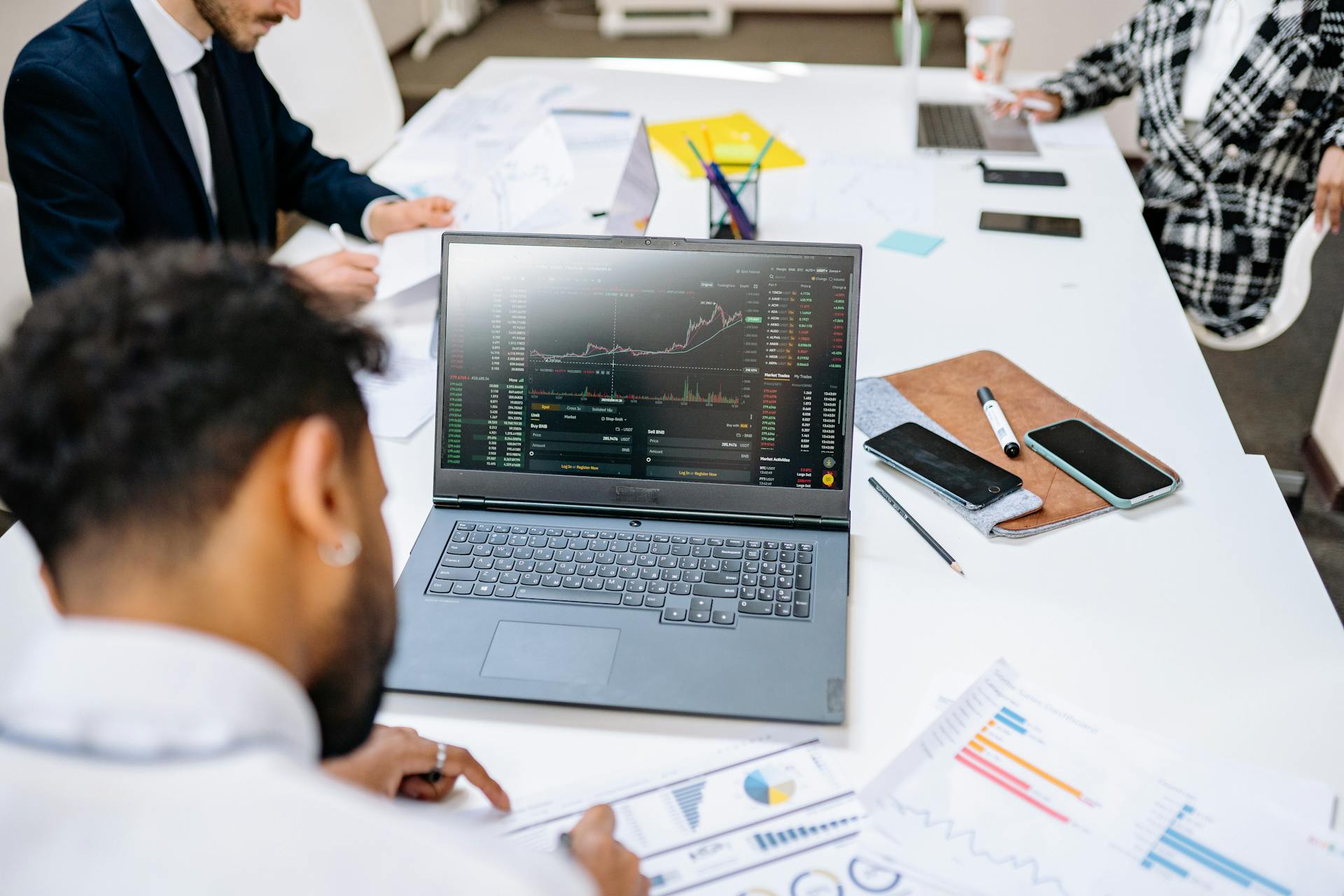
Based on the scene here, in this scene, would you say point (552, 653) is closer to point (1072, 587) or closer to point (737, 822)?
point (737, 822)

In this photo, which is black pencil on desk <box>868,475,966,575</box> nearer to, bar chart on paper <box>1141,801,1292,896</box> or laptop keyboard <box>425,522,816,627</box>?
laptop keyboard <box>425,522,816,627</box>

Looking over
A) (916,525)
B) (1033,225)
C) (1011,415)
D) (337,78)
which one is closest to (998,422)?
(1011,415)

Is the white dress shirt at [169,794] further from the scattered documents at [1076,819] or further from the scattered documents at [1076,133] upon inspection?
the scattered documents at [1076,133]

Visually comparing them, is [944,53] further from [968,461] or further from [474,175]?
[968,461]

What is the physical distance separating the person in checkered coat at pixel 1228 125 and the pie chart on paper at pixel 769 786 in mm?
1560

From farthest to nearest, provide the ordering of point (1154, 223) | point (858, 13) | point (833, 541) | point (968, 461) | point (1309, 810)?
1. point (858, 13)
2. point (1154, 223)
3. point (968, 461)
4. point (833, 541)
5. point (1309, 810)

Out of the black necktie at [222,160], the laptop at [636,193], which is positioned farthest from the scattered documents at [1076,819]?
the black necktie at [222,160]

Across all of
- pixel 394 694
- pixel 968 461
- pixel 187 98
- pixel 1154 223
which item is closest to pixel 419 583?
pixel 394 694

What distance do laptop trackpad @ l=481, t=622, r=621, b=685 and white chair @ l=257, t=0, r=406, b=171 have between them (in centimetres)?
171

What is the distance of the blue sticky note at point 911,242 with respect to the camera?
163cm

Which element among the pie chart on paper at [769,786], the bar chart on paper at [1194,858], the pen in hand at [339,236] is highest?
the bar chart on paper at [1194,858]

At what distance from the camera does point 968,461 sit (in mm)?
1106

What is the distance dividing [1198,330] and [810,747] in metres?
1.51

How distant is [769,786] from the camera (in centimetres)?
77
